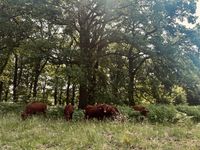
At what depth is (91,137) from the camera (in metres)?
12.2

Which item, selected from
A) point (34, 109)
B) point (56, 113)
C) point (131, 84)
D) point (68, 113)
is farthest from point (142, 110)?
point (131, 84)

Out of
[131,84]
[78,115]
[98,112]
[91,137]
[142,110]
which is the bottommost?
[91,137]

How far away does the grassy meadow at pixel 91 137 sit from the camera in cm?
1137

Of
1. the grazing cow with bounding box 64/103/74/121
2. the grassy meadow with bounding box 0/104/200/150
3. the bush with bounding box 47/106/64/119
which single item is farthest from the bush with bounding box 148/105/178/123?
the bush with bounding box 47/106/64/119

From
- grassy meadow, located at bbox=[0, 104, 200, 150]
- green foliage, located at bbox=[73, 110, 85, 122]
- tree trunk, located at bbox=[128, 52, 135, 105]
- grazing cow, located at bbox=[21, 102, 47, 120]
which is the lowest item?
grassy meadow, located at bbox=[0, 104, 200, 150]

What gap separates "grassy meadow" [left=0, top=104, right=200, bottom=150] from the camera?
11.4 m

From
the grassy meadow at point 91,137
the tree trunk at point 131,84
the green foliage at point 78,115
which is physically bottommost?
the grassy meadow at point 91,137

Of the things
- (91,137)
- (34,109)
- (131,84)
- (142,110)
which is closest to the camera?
(91,137)

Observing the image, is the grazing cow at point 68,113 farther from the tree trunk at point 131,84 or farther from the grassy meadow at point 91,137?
the tree trunk at point 131,84

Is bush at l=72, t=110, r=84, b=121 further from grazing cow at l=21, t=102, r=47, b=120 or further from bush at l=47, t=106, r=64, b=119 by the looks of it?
grazing cow at l=21, t=102, r=47, b=120

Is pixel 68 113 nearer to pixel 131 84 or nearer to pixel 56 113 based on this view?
pixel 56 113

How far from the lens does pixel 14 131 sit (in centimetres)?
1434

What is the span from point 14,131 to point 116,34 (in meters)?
15.1

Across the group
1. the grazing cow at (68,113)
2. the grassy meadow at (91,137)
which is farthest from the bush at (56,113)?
the grassy meadow at (91,137)
